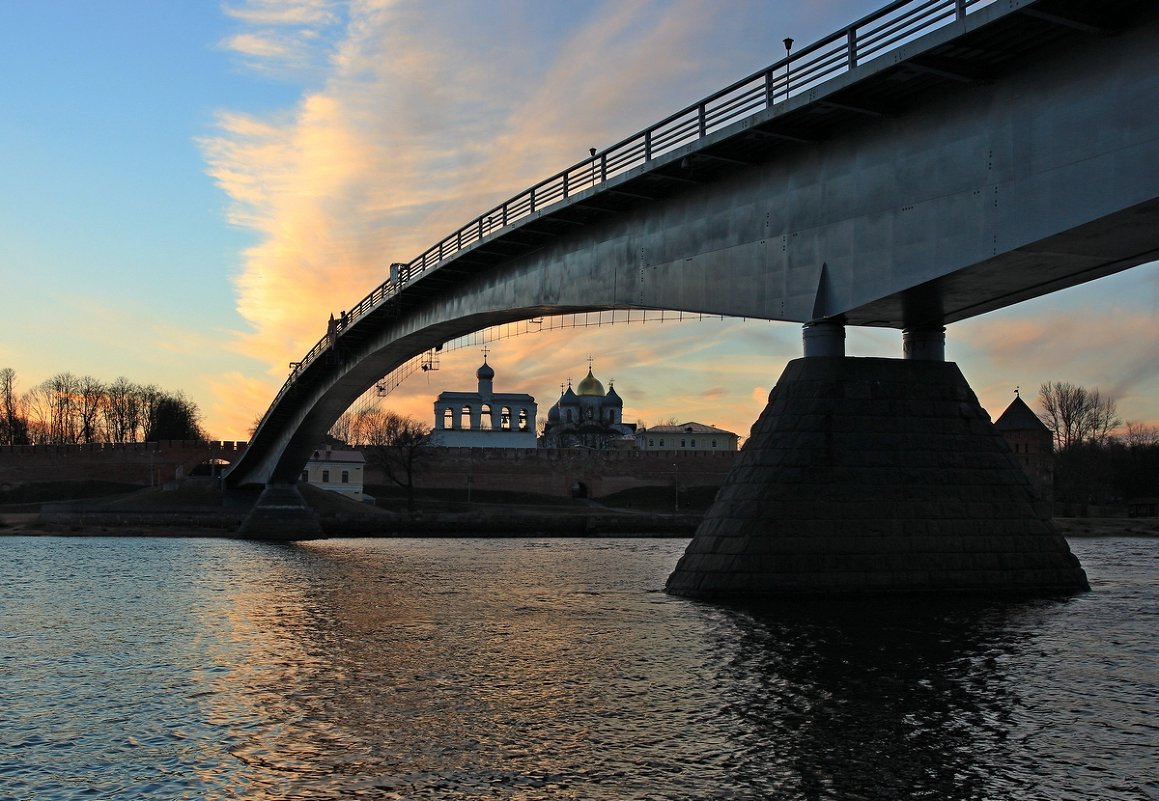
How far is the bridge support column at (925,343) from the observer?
27.0 metres

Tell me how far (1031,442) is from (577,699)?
3695 inches

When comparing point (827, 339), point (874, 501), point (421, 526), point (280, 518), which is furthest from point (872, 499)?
point (421, 526)

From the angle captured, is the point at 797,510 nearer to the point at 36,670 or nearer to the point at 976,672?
the point at 976,672

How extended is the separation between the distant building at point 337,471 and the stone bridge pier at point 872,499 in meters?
74.8

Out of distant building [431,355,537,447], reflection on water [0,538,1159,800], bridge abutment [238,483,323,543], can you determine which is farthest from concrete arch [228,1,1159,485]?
distant building [431,355,537,447]

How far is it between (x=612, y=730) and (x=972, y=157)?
43.6 ft

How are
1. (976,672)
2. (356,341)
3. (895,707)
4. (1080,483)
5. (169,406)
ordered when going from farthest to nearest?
(169,406), (1080,483), (356,341), (976,672), (895,707)

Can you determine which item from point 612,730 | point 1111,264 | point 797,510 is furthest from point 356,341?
point 612,730

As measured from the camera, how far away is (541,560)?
4719cm

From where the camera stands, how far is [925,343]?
27.0 metres

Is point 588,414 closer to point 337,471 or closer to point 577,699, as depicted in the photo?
point 337,471

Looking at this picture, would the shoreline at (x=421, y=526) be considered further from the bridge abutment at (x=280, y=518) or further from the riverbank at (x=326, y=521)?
the bridge abutment at (x=280, y=518)

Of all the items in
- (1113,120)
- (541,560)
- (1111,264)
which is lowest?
(541,560)

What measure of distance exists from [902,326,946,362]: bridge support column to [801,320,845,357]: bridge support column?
8.08 feet
